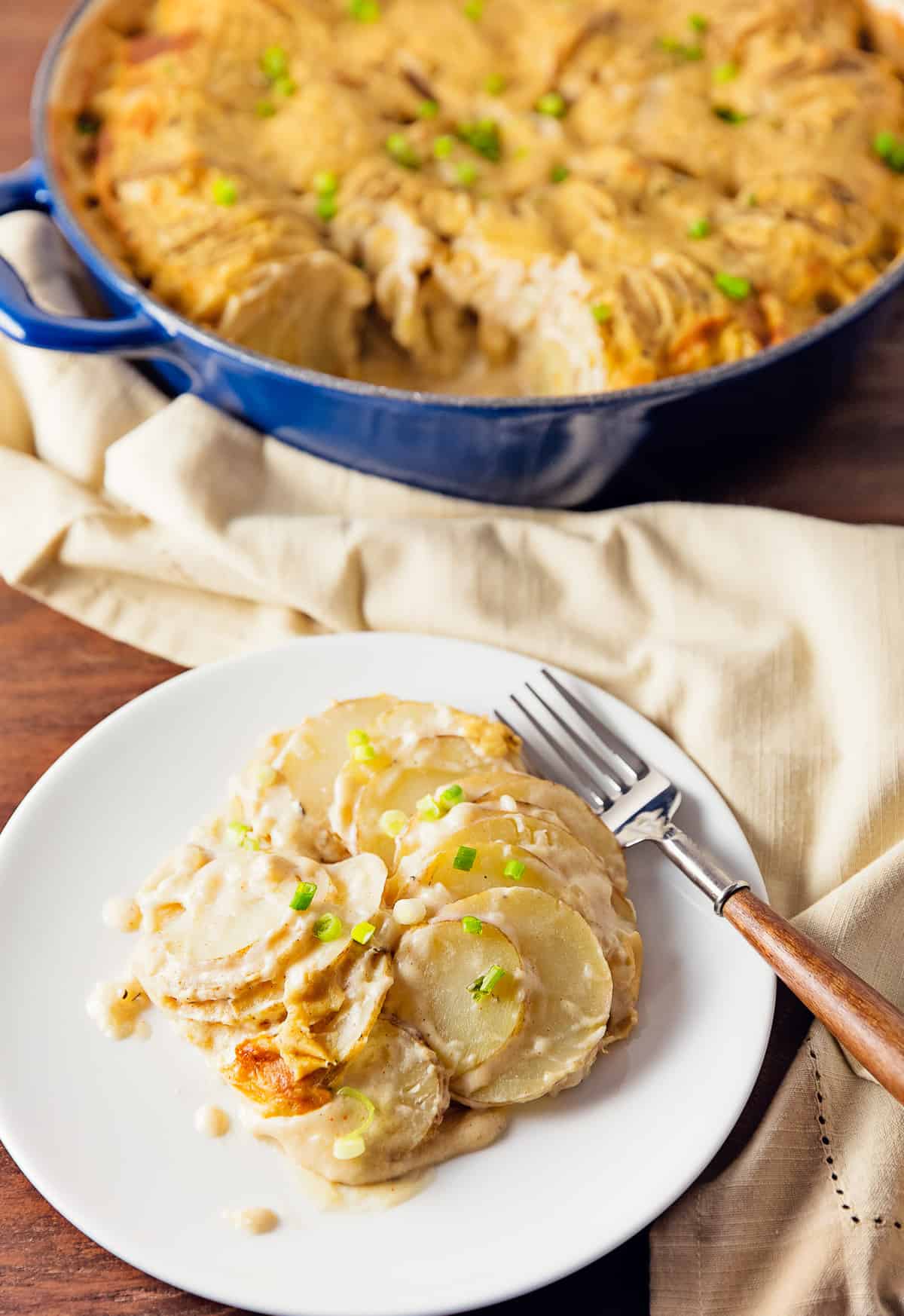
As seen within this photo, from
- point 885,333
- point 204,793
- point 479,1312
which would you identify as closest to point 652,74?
point 885,333

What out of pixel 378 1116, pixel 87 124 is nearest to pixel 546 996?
pixel 378 1116

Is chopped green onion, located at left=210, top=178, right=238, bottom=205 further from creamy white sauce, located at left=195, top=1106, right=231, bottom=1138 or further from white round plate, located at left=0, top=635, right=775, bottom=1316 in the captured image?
creamy white sauce, located at left=195, top=1106, right=231, bottom=1138

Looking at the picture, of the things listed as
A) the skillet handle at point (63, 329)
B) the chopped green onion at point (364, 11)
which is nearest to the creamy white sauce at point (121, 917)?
the skillet handle at point (63, 329)

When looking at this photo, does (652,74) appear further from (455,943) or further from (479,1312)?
(479,1312)

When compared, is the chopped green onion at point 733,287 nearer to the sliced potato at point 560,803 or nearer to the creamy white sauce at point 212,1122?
the sliced potato at point 560,803

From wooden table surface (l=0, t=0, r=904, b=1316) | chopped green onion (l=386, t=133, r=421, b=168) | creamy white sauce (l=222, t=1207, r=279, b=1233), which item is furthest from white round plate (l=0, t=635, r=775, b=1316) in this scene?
chopped green onion (l=386, t=133, r=421, b=168)
